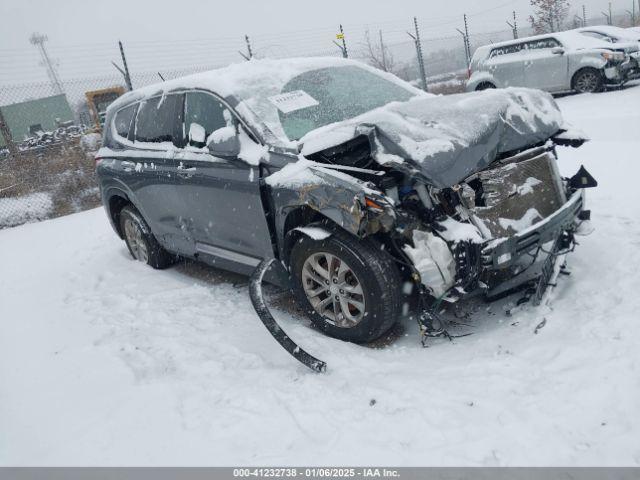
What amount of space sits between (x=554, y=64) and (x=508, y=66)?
3.27 ft

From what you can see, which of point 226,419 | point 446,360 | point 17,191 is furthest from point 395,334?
point 17,191

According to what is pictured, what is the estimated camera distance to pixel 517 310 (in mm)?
3277

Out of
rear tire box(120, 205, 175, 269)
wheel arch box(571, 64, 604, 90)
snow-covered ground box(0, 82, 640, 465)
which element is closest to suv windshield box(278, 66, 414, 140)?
snow-covered ground box(0, 82, 640, 465)

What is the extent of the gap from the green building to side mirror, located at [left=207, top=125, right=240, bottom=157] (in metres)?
32.8

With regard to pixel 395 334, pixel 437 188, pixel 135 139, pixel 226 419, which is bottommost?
pixel 395 334

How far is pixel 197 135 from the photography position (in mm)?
4027

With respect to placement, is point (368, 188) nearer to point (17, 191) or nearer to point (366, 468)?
point (366, 468)

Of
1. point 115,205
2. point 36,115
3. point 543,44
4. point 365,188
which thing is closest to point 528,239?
point 365,188

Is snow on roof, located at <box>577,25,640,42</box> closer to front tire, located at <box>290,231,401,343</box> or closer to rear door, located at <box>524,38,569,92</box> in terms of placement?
rear door, located at <box>524,38,569,92</box>

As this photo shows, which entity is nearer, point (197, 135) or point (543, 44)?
point (197, 135)

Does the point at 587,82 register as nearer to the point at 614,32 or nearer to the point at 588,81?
the point at 588,81

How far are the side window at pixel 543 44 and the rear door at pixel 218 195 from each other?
33.3ft

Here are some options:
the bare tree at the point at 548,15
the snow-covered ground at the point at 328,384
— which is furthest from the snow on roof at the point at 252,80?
the bare tree at the point at 548,15

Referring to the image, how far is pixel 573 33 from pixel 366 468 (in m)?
12.1
